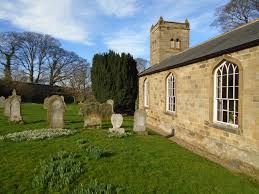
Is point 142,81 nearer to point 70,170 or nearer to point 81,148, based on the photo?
point 81,148

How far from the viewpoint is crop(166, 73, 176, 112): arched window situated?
13.2m

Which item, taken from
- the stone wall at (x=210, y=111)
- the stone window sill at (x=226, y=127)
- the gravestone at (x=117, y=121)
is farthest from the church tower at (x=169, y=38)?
the stone window sill at (x=226, y=127)

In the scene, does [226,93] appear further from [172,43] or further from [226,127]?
[172,43]

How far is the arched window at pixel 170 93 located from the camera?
521 inches

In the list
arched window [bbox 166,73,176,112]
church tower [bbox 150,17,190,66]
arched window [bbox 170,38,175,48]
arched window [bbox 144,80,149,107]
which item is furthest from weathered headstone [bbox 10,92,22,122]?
arched window [bbox 170,38,175,48]

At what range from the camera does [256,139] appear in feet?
20.5

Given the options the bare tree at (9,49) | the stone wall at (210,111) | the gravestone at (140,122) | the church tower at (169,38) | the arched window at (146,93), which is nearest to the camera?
the stone wall at (210,111)

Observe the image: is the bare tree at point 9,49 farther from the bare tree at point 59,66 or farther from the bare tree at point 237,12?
the bare tree at point 237,12

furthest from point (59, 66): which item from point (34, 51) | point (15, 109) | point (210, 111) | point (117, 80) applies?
point (210, 111)

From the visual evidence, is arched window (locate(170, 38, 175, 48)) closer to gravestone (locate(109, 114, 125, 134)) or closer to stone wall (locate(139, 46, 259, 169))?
stone wall (locate(139, 46, 259, 169))

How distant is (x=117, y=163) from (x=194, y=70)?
18.3 feet

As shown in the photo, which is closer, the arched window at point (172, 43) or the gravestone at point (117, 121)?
the gravestone at point (117, 121)

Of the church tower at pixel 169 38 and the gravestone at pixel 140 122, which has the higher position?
the church tower at pixel 169 38

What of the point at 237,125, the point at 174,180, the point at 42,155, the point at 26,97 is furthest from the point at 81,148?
the point at 26,97
